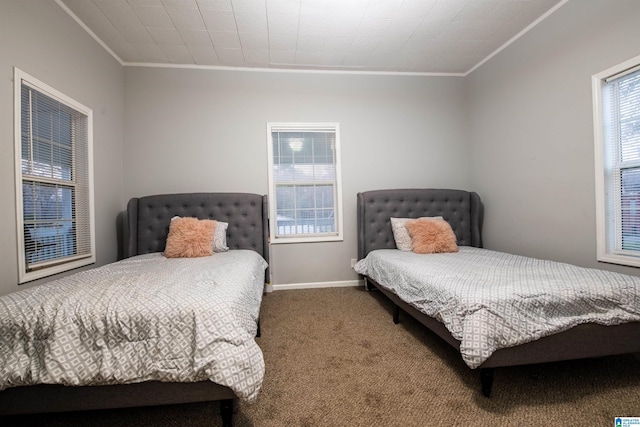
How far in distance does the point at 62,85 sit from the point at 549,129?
4.24 meters

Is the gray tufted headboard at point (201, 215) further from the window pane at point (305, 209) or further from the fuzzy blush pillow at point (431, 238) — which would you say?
the fuzzy blush pillow at point (431, 238)

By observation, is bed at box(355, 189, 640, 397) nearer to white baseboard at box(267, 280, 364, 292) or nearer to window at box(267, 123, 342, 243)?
white baseboard at box(267, 280, 364, 292)

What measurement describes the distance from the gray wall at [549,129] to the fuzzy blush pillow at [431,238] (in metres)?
0.73

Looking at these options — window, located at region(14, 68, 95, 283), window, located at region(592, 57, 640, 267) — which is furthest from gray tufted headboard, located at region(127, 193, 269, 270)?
window, located at region(592, 57, 640, 267)

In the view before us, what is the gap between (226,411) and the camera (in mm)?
1174

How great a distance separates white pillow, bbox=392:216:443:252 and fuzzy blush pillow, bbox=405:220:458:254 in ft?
0.27

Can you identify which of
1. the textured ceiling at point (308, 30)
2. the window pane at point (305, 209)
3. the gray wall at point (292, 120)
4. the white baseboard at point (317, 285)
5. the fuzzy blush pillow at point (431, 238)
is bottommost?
the white baseboard at point (317, 285)

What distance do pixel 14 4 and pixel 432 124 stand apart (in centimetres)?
393

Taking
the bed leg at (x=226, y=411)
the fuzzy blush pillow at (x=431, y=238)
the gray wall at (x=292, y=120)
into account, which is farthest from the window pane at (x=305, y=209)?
the bed leg at (x=226, y=411)

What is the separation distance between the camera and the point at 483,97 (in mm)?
3275

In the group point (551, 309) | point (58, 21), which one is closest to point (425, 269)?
point (551, 309)

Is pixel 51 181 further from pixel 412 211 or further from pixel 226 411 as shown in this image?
pixel 412 211

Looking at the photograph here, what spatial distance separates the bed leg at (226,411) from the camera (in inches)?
46.1

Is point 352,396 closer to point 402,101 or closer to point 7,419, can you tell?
point 7,419
